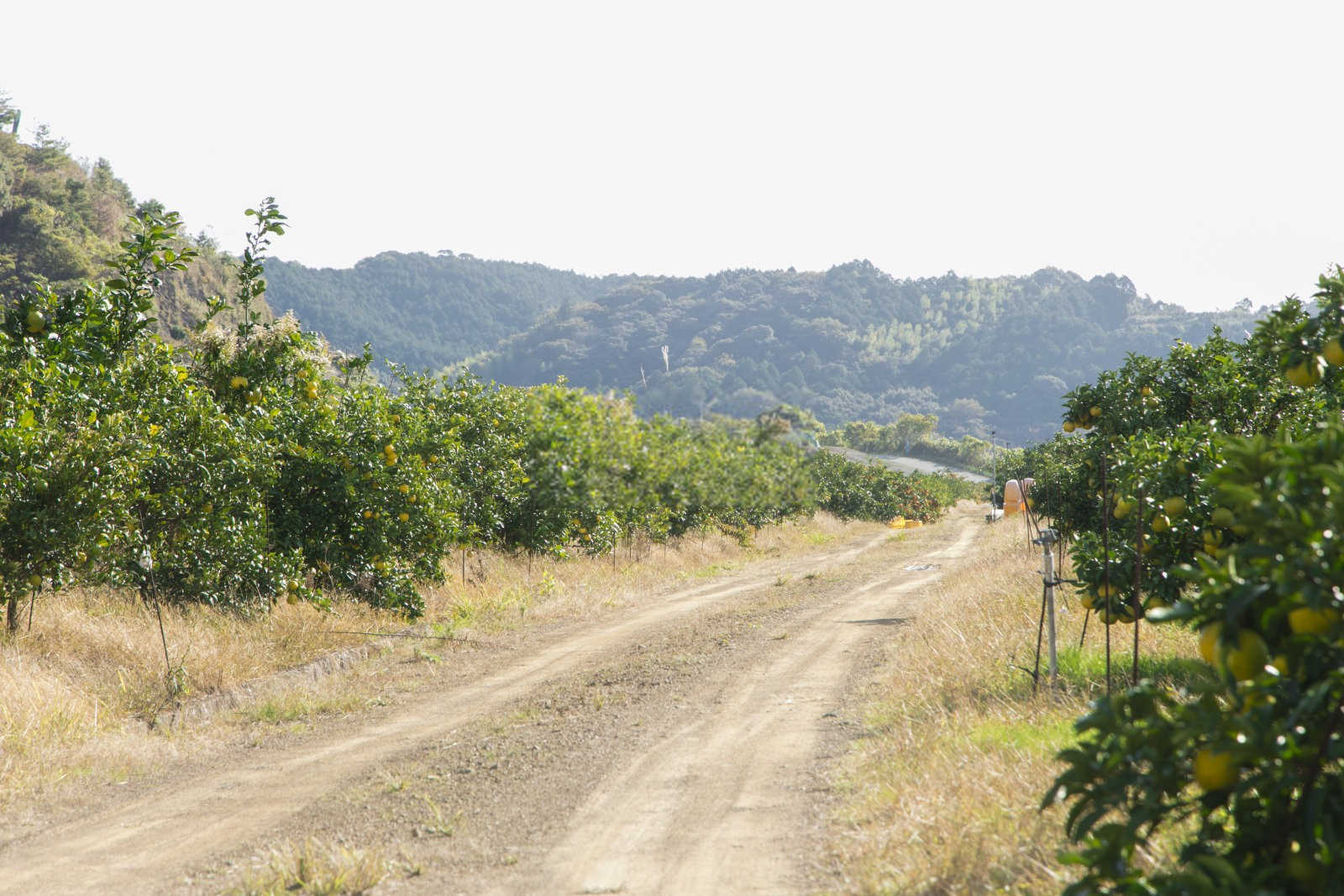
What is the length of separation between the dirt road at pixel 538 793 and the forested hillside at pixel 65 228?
4152cm

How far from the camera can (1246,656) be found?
2.38 m

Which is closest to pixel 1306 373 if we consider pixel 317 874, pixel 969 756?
pixel 969 756

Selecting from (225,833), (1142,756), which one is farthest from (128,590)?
(1142,756)

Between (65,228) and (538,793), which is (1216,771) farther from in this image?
(65,228)

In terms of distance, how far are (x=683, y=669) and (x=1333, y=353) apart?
24.1 feet

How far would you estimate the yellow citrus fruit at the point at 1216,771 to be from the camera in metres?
2.34

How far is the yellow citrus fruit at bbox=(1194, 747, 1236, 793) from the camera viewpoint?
2336 millimetres

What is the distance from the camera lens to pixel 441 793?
6.32 metres

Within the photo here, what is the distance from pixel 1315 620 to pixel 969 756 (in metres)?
3.82

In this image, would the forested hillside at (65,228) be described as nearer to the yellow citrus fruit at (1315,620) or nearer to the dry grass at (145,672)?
the dry grass at (145,672)

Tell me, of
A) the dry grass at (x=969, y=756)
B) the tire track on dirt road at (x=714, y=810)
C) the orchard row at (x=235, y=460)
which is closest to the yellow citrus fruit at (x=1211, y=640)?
the dry grass at (x=969, y=756)

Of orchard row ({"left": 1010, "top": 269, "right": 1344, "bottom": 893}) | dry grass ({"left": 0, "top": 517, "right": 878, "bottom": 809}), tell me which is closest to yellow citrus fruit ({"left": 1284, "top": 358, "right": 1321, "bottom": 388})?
orchard row ({"left": 1010, "top": 269, "right": 1344, "bottom": 893})

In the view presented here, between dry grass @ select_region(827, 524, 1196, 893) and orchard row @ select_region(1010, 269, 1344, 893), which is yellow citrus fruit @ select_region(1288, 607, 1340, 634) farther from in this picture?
dry grass @ select_region(827, 524, 1196, 893)

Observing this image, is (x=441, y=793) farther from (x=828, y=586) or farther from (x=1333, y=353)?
(x=828, y=586)
